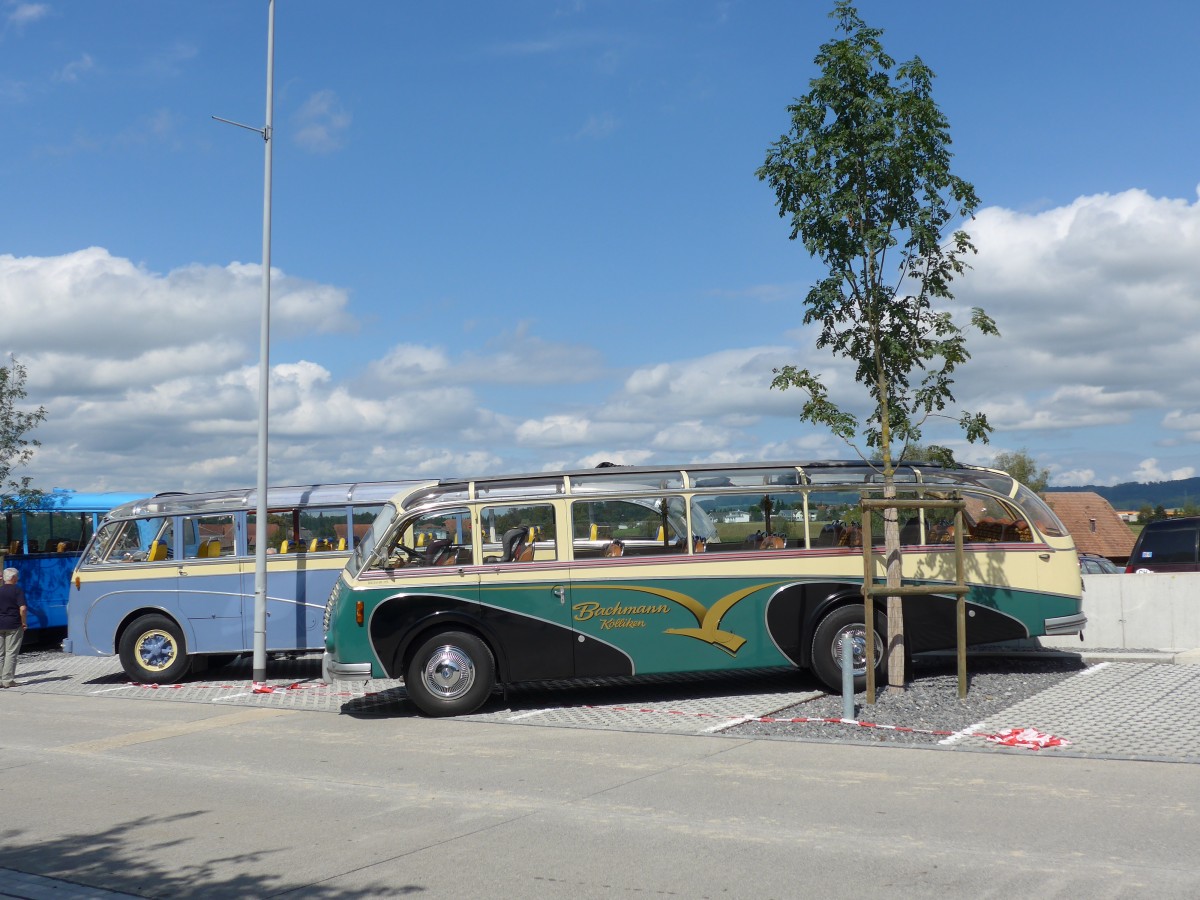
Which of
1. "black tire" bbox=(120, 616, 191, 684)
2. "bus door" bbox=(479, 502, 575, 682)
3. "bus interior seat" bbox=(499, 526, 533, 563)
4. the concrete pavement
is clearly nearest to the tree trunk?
the concrete pavement

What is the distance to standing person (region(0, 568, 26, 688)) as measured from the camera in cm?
1678

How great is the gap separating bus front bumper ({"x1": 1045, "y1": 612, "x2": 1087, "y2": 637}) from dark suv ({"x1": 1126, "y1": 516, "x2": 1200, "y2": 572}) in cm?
868

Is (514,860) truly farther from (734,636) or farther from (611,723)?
(734,636)

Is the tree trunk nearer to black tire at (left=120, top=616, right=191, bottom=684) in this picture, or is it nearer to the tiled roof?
black tire at (left=120, top=616, right=191, bottom=684)

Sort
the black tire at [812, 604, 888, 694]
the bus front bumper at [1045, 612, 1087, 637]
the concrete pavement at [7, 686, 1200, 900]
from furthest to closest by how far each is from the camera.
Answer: the bus front bumper at [1045, 612, 1087, 637] → the black tire at [812, 604, 888, 694] → the concrete pavement at [7, 686, 1200, 900]

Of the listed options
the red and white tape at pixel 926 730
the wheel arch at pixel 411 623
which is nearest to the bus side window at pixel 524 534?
the wheel arch at pixel 411 623

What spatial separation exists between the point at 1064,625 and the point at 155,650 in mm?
11492

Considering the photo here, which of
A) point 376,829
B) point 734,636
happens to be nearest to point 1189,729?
point 734,636

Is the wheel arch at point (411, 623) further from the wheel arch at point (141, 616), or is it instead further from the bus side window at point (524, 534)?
the wheel arch at point (141, 616)

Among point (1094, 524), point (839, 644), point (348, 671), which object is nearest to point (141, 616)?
point (348, 671)

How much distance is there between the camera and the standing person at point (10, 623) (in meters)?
16.8

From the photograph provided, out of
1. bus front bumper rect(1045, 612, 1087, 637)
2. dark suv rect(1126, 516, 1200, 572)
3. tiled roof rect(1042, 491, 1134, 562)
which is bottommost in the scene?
bus front bumper rect(1045, 612, 1087, 637)

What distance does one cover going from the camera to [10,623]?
1678 cm

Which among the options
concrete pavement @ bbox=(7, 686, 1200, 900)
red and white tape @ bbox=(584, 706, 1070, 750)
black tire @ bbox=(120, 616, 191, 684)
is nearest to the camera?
concrete pavement @ bbox=(7, 686, 1200, 900)
